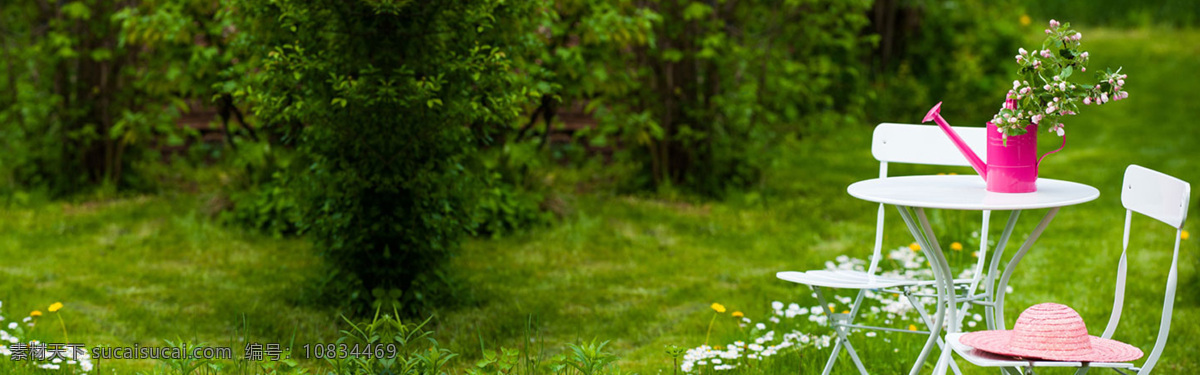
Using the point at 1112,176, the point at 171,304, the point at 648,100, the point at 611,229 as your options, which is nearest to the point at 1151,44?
the point at 1112,176

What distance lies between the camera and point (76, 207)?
818 cm

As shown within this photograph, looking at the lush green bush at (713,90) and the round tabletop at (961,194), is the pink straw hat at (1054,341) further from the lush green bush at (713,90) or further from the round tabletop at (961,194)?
the lush green bush at (713,90)

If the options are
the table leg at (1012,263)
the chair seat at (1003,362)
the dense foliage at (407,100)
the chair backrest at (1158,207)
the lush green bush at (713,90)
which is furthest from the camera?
the lush green bush at (713,90)

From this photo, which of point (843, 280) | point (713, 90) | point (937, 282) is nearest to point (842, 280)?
point (843, 280)

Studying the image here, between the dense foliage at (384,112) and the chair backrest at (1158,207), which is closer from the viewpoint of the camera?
the chair backrest at (1158,207)

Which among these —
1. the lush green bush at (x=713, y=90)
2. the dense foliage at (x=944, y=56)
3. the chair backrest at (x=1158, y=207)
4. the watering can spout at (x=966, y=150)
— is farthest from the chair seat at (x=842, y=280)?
the dense foliage at (x=944, y=56)

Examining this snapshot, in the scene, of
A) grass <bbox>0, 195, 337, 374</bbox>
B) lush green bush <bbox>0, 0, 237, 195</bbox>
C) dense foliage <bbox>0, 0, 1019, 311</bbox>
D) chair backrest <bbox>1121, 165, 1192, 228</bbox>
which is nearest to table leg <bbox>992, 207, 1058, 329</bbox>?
chair backrest <bbox>1121, 165, 1192, 228</bbox>

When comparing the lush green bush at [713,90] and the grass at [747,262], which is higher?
the lush green bush at [713,90]

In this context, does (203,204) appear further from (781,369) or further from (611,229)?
(781,369)

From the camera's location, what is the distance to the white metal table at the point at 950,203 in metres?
3.34

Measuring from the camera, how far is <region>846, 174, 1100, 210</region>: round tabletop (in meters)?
3.30

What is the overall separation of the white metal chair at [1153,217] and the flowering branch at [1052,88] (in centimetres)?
27

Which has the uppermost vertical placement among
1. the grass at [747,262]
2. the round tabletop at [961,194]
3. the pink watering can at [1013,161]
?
the pink watering can at [1013,161]

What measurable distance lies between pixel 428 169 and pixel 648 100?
383 centimetres
